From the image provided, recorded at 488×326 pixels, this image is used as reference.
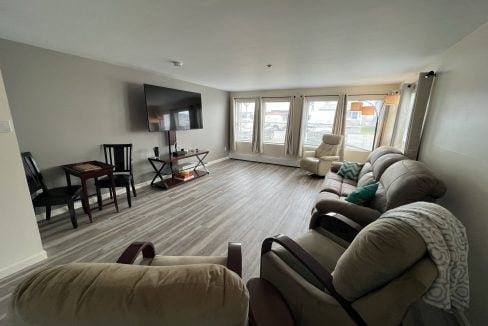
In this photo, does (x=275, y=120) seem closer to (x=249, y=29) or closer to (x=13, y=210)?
(x=249, y=29)

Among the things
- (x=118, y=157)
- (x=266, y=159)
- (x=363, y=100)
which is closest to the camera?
(x=118, y=157)

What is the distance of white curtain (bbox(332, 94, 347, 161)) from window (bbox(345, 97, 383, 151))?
115 mm

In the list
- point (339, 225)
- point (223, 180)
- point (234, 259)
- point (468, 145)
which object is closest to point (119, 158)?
point (223, 180)

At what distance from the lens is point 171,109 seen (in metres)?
3.88

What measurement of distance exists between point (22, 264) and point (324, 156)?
5.17m

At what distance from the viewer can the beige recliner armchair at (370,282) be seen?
0.75m

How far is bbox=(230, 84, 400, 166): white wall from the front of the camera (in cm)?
449

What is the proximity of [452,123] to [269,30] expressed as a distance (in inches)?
77.5

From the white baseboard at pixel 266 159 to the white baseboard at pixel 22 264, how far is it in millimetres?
5096

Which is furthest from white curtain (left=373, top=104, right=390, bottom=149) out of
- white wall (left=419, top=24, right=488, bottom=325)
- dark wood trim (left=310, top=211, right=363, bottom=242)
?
dark wood trim (left=310, top=211, right=363, bottom=242)

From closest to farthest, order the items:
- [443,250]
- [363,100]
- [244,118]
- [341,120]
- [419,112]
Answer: [443,250], [419,112], [363,100], [341,120], [244,118]

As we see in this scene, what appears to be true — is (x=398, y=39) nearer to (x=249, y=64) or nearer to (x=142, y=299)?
(x=249, y=64)

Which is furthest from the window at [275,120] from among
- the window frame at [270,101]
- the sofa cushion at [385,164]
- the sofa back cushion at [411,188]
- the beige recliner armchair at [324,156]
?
the sofa back cushion at [411,188]

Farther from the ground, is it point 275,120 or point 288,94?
point 288,94
